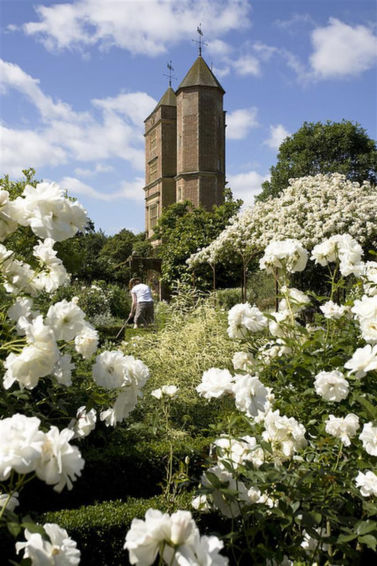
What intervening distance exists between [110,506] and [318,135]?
2671cm

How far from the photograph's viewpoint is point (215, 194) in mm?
36062

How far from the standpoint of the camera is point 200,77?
35219mm

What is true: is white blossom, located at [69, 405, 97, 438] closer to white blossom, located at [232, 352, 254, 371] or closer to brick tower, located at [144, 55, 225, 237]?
white blossom, located at [232, 352, 254, 371]

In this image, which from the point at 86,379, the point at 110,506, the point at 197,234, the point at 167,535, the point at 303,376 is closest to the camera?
the point at 167,535

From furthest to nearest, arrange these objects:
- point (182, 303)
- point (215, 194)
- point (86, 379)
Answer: point (215, 194) < point (182, 303) < point (86, 379)

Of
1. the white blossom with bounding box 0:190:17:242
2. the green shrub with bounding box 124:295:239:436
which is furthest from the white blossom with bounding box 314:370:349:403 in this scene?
the green shrub with bounding box 124:295:239:436

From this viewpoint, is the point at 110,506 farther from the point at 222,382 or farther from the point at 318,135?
the point at 318,135

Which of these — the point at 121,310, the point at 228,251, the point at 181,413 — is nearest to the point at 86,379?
the point at 181,413

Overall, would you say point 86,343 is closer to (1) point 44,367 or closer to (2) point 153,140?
(1) point 44,367

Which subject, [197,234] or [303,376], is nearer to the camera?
[303,376]

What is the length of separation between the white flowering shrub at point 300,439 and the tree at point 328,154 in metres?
24.6

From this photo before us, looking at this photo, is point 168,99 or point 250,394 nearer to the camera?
point 250,394

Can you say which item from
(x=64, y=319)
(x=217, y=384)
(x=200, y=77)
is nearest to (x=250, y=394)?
(x=217, y=384)

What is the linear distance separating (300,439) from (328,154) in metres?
27.1
